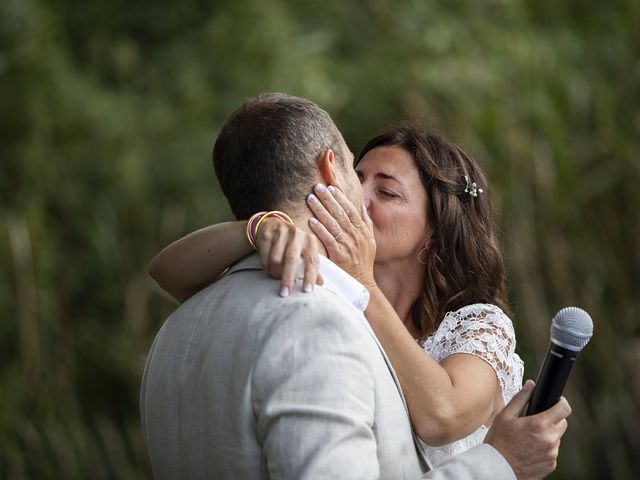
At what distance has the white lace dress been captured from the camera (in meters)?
2.71

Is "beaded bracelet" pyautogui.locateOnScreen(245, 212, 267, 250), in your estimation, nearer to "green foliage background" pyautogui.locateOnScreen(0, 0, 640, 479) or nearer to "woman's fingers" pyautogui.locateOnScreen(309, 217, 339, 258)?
"woman's fingers" pyautogui.locateOnScreen(309, 217, 339, 258)

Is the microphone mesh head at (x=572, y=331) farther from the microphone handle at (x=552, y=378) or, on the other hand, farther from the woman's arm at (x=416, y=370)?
the woman's arm at (x=416, y=370)

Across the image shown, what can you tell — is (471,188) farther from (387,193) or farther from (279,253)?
(279,253)

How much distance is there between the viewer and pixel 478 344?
2.71m

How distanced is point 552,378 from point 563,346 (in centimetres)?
11

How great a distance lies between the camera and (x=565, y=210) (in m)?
5.94

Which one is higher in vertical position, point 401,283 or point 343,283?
point 343,283

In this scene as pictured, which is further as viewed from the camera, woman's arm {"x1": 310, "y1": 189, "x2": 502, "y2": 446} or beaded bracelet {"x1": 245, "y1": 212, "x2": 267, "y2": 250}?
woman's arm {"x1": 310, "y1": 189, "x2": 502, "y2": 446}

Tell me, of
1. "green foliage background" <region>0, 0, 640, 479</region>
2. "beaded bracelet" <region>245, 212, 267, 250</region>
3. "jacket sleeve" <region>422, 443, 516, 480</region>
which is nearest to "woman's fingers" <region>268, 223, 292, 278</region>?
"beaded bracelet" <region>245, 212, 267, 250</region>

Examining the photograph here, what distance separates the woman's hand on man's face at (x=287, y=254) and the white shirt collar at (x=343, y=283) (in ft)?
0.28

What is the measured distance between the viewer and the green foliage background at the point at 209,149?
587 centimetres

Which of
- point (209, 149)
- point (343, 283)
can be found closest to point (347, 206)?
point (343, 283)

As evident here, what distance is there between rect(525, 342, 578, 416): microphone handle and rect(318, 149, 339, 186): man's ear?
667 millimetres

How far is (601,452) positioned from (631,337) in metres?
0.77
